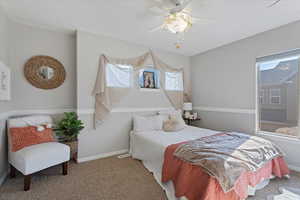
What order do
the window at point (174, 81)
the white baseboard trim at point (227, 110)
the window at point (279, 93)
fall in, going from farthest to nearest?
the window at point (174, 81)
the white baseboard trim at point (227, 110)
the window at point (279, 93)

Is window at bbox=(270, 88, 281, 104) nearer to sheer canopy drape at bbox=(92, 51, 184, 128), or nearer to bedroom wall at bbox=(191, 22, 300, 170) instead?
bedroom wall at bbox=(191, 22, 300, 170)

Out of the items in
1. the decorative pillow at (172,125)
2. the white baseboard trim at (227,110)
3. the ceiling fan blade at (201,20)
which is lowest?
the decorative pillow at (172,125)

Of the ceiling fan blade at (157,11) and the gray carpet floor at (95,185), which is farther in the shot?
the ceiling fan blade at (157,11)

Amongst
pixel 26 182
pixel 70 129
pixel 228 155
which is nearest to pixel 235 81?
pixel 228 155

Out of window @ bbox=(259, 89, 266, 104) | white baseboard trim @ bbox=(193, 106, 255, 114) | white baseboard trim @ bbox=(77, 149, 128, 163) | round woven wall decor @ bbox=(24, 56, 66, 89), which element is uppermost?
round woven wall decor @ bbox=(24, 56, 66, 89)

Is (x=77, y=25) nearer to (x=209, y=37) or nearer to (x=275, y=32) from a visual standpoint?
(x=209, y=37)

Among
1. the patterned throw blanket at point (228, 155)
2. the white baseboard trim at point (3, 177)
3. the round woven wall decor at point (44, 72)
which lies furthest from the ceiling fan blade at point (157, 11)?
the white baseboard trim at point (3, 177)

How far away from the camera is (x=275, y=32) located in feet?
8.57

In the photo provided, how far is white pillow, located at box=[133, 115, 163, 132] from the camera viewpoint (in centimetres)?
309

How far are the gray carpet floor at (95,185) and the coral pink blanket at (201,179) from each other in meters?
0.22

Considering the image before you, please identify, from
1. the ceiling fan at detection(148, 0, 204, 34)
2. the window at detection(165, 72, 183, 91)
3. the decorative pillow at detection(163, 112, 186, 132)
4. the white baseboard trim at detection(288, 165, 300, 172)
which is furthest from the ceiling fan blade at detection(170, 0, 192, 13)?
the white baseboard trim at detection(288, 165, 300, 172)

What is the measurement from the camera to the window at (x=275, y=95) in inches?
108

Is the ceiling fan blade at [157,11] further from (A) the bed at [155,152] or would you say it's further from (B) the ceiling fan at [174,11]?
(A) the bed at [155,152]

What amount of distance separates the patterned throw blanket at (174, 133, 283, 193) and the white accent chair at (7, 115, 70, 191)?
1.72 m
